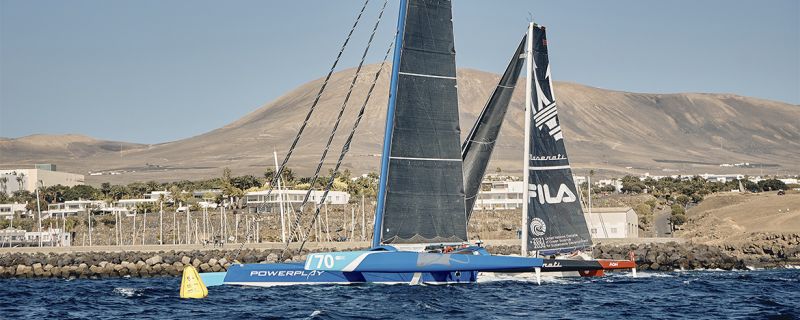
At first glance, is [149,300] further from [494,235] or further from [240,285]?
[494,235]

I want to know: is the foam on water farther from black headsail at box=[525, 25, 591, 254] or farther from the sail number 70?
black headsail at box=[525, 25, 591, 254]

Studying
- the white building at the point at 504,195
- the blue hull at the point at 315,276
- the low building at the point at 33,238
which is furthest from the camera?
the white building at the point at 504,195

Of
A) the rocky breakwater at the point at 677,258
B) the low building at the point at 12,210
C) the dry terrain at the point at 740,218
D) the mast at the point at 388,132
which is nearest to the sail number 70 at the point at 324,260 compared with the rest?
the mast at the point at 388,132

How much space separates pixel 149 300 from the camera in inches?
1464

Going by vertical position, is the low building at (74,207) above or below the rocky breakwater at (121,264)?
above

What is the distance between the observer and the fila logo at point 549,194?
39688 millimetres

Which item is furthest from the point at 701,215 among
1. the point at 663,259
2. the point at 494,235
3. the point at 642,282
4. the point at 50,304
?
the point at 50,304

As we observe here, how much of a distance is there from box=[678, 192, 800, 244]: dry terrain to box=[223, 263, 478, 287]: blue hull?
42.1 meters

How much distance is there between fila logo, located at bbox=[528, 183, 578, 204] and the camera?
130 feet

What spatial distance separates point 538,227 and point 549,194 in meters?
1.28

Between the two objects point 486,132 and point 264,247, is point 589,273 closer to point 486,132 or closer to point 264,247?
point 486,132

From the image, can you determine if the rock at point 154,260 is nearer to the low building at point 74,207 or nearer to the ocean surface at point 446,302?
the ocean surface at point 446,302

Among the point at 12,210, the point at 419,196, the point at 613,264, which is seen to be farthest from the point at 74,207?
the point at 419,196

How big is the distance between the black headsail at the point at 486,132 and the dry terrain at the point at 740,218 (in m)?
35.8
